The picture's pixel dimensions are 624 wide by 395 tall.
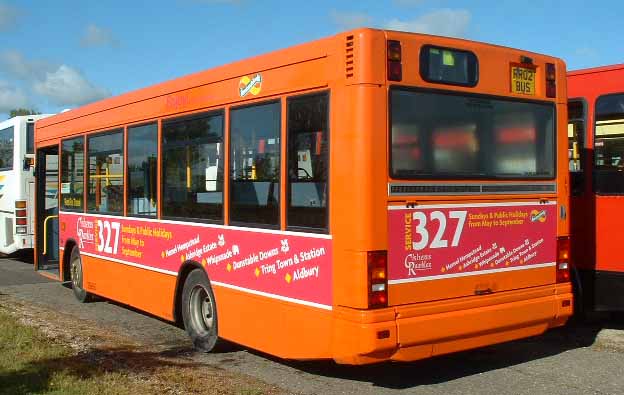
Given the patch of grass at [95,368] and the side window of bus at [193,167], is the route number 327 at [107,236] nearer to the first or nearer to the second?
the patch of grass at [95,368]

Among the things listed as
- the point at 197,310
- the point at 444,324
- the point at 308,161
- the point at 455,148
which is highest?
the point at 455,148

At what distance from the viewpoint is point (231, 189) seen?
675cm

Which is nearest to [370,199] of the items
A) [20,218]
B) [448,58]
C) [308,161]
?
[308,161]

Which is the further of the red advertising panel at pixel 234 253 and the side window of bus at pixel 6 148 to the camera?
the side window of bus at pixel 6 148

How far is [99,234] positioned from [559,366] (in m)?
6.16

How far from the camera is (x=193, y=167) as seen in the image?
24.4ft

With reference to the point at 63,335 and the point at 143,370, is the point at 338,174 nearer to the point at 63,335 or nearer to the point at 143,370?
the point at 143,370

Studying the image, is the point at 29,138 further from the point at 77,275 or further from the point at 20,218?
the point at 77,275

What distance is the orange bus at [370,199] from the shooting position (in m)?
5.29

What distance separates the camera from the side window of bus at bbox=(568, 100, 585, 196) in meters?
8.16

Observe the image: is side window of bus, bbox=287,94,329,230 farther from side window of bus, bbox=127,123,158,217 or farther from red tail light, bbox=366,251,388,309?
side window of bus, bbox=127,123,158,217

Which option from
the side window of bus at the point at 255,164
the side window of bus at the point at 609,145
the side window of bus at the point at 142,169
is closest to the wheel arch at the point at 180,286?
the side window of bus at the point at 142,169

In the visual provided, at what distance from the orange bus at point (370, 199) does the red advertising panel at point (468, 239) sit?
0.05 feet

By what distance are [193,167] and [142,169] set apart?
1347mm
